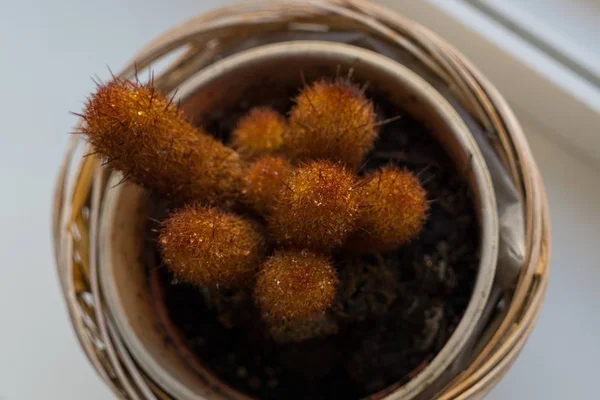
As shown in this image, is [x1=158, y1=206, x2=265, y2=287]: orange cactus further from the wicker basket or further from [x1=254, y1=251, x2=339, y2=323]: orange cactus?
the wicker basket

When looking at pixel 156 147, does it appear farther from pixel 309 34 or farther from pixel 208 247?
pixel 309 34

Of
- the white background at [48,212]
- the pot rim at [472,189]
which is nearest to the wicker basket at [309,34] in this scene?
the pot rim at [472,189]

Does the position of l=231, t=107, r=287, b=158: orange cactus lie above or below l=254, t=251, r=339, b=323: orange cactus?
above

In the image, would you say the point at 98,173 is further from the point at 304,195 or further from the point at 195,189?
the point at 304,195

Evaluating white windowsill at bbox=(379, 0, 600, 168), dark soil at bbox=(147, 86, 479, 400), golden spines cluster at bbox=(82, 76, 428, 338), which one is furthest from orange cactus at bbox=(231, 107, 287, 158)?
Answer: white windowsill at bbox=(379, 0, 600, 168)

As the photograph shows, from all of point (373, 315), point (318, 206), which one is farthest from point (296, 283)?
point (373, 315)

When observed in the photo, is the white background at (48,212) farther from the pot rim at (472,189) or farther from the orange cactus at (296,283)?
the orange cactus at (296,283)

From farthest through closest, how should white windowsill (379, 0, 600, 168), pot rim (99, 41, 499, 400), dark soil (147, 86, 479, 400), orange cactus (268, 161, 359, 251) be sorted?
white windowsill (379, 0, 600, 168) → dark soil (147, 86, 479, 400) → pot rim (99, 41, 499, 400) → orange cactus (268, 161, 359, 251)
